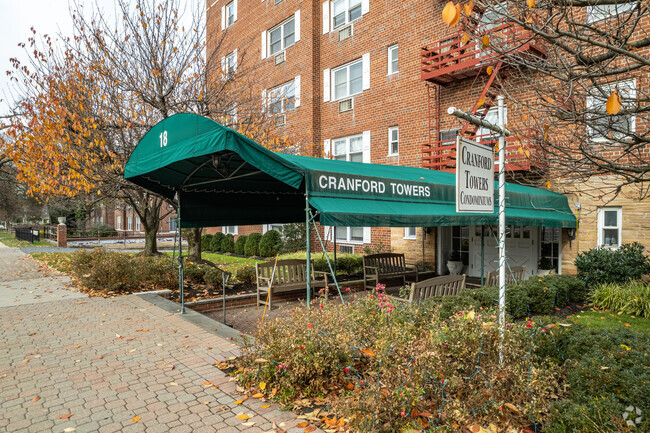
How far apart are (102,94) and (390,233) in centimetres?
1097

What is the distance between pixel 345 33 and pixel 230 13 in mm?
10051

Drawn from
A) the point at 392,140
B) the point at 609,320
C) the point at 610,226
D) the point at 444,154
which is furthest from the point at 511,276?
the point at 392,140

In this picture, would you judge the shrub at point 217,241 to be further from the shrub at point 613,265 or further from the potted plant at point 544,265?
the shrub at point 613,265

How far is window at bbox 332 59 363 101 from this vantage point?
Answer: 18031mm

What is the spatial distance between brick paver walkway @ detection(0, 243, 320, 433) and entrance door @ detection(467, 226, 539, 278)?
10.0 metres

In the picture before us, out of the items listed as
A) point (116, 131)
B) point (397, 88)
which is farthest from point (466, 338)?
point (397, 88)

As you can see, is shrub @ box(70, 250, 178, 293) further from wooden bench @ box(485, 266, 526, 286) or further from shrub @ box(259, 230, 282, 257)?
shrub @ box(259, 230, 282, 257)

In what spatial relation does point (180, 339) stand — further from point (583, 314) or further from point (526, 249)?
point (526, 249)

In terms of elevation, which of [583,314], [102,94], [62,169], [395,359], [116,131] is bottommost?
[583,314]

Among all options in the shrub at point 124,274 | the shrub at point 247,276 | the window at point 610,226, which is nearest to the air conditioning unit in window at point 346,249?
the shrub at point 247,276

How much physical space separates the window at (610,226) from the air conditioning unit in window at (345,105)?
34.9 feet

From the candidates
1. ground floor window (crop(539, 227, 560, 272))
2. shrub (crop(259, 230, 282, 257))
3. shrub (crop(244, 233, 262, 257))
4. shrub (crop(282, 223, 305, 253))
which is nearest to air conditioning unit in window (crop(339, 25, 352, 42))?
shrub (crop(282, 223, 305, 253))

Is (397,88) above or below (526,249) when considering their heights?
above

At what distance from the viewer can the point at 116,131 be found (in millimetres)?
11836
